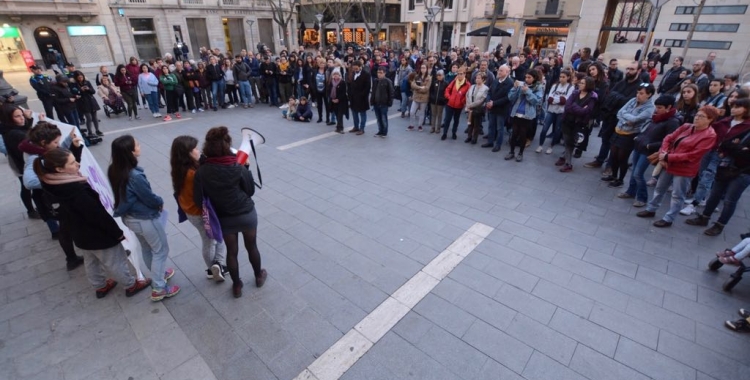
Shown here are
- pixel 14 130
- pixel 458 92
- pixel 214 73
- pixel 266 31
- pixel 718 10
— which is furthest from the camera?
pixel 266 31

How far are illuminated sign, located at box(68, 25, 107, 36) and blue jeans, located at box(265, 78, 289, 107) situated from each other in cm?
2086

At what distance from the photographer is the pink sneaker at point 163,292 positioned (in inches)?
145

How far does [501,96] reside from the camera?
25.0ft

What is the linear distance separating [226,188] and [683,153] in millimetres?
5764

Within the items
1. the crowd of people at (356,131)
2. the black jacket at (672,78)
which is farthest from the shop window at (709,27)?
the black jacket at (672,78)

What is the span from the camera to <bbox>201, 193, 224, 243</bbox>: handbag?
3189 mm

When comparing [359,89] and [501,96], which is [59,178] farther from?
[501,96]

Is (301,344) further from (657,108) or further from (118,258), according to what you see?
(657,108)

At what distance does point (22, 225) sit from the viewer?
516 cm

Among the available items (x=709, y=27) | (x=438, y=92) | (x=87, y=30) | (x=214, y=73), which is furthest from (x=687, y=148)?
(x=87, y=30)

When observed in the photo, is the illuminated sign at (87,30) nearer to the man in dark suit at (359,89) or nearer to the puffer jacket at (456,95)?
the man in dark suit at (359,89)

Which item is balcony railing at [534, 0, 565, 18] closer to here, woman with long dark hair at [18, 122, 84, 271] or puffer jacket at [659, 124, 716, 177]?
puffer jacket at [659, 124, 716, 177]

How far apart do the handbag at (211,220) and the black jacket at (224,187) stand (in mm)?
45

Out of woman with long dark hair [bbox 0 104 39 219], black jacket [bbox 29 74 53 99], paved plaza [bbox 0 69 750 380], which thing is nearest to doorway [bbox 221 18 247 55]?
black jacket [bbox 29 74 53 99]
